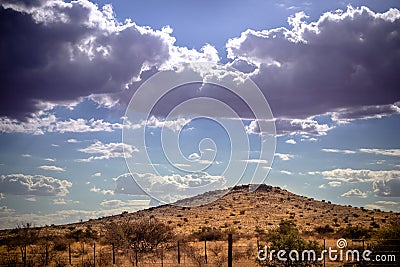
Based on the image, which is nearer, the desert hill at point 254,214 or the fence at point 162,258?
the fence at point 162,258

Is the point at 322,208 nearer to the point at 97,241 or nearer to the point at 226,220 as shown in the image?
the point at 226,220

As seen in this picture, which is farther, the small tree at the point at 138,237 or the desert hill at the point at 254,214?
the desert hill at the point at 254,214

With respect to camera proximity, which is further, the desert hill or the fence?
the desert hill

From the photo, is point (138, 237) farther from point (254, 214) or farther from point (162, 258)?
point (254, 214)

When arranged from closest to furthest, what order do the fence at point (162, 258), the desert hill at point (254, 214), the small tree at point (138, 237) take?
the fence at point (162, 258)
the small tree at point (138, 237)
the desert hill at point (254, 214)

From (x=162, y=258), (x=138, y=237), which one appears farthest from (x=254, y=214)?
(x=162, y=258)

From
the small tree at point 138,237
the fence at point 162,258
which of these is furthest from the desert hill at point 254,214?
the fence at point 162,258

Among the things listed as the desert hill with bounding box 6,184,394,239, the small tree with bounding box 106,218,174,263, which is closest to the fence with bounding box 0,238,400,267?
the small tree with bounding box 106,218,174,263

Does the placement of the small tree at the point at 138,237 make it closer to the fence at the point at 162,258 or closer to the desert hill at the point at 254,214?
the fence at the point at 162,258

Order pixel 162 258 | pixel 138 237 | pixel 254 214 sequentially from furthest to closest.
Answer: pixel 254 214 → pixel 138 237 → pixel 162 258

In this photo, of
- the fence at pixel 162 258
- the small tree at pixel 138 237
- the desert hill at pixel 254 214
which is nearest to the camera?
the fence at pixel 162 258

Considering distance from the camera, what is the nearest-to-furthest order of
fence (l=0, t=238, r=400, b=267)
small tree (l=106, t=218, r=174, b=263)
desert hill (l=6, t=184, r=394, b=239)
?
fence (l=0, t=238, r=400, b=267) < small tree (l=106, t=218, r=174, b=263) < desert hill (l=6, t=184, r=394, b=239)

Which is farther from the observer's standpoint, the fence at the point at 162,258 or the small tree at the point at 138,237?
the small tree at the point at 138,237

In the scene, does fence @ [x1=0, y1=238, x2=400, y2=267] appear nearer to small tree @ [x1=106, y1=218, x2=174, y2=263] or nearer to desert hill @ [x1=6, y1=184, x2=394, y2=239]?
small tree @ [x1=106, y1=218, x2=174, y2=263]
